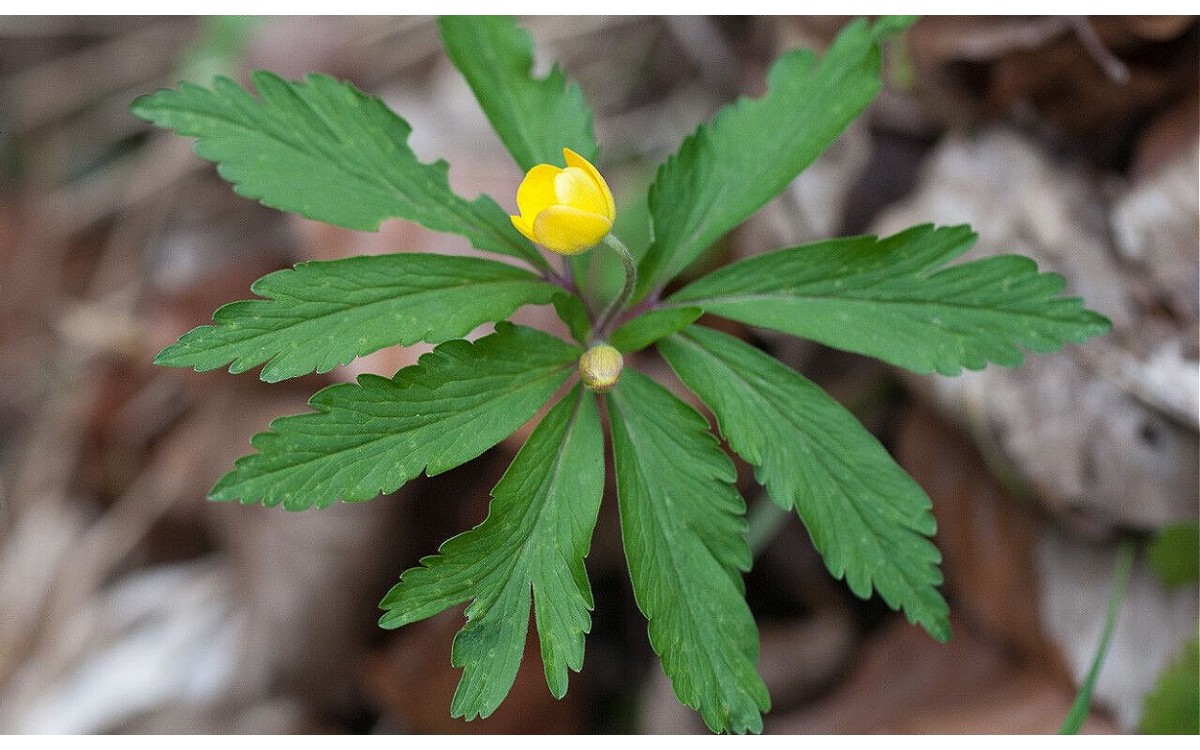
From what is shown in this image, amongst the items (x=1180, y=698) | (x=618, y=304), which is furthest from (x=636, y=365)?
(x=1180, y=698)

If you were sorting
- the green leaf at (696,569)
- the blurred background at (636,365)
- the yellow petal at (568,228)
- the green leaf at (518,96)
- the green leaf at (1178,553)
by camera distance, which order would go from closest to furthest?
1. the yellow petal at (568,228)
2. the green leaf at (696,569)
3. the green leaf at (518,96)
4. the green leaf at (1178,553)
5. the blurred background at (636,365)

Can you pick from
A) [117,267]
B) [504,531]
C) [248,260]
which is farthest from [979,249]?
[117,267]

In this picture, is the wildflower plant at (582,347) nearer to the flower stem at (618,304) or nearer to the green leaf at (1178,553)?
the flower stem at (618,304)

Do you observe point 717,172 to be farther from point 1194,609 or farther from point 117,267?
point 117,267

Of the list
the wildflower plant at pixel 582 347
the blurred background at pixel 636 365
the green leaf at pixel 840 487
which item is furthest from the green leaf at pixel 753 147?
the blurred background at pixel 636 365

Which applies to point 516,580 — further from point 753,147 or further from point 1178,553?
point 1178,553

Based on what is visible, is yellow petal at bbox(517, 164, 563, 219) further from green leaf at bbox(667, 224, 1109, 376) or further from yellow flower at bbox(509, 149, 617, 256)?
green leaf at bbox(667, 224, 1109, 376)
